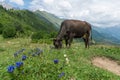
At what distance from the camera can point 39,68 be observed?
1061 centimetres

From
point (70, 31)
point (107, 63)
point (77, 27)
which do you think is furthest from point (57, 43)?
point (107, 63)

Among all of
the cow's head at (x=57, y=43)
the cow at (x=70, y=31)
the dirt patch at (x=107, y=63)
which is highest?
the cow at (x=70, y=31)

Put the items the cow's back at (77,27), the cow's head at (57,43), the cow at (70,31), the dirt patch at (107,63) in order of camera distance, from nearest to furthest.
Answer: the dirt patch at (107,63) < the cow's head at (57,43) < the cow at (70,31) < the cow's back at (77,27)

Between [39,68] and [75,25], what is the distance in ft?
54.8

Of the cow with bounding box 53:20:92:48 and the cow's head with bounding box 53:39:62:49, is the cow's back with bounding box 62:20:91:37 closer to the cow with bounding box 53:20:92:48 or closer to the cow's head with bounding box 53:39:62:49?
the cow with bounding box 53:20:92:48

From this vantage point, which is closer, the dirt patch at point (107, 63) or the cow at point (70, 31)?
the dirt patch at point (107, 63)

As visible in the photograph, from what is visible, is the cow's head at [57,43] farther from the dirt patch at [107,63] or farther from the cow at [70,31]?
the dirt patch at [107,63]

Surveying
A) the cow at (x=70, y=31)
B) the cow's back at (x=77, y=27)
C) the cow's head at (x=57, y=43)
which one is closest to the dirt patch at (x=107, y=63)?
the cow's head at (x=57, y=43)

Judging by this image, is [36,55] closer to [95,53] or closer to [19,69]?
[19,69]

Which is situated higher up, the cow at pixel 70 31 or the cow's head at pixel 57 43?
the cow at pixel 70 31

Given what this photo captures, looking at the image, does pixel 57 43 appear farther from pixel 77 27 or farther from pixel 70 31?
pixel 77 27

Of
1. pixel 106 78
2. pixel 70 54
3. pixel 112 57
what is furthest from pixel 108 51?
pixel 106 78

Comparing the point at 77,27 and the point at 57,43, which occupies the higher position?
the point at 77,27

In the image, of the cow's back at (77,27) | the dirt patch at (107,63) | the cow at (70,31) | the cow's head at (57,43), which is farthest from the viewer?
the cow's back at (77,27)
